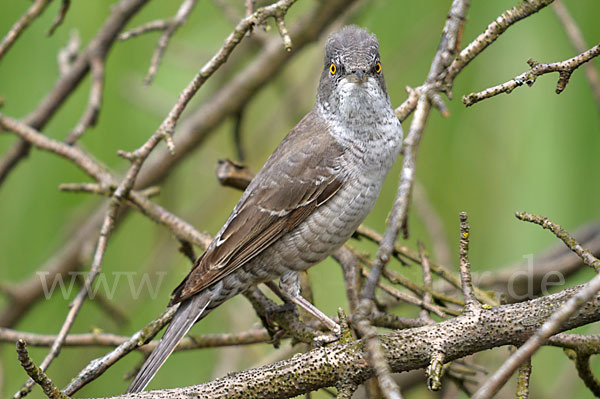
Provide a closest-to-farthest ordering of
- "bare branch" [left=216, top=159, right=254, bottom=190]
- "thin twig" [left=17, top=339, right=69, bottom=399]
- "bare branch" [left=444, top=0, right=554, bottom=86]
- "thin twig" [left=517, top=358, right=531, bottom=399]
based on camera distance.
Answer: "thin twig" [left=17, top=339, right=69, bottom=399]
"thin twig" [left=517, top=358, right=531, bottom=399]
"bare branch" [left=444, top=0, right=554, bottom=86]
"bare branch" [left=216, top=159, right=254, bottom=190]

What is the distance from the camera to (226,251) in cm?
275

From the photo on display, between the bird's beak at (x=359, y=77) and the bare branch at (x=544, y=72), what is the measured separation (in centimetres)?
94

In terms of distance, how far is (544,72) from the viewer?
1.80 m

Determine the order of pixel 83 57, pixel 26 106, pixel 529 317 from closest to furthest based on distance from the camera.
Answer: pixel 529 317
pixel 83 57
pixel 26 106

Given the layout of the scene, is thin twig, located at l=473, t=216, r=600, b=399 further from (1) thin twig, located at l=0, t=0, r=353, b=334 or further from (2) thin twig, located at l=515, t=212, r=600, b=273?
(1) thin twig, located at l=0, t=0, r=353, b=334

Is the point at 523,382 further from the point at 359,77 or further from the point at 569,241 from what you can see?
the point at 359,77

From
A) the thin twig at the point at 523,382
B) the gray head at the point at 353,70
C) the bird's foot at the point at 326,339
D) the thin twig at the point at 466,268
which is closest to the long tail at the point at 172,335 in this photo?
the bird's foot at the point at 326,339

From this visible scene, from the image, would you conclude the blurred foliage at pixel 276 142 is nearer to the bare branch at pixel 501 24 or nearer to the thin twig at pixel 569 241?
the thin twig at pixel 569 241

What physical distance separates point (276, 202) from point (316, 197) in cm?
18

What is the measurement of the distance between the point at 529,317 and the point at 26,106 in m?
3.49

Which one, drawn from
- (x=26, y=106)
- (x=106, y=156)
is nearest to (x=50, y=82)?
(x=26, y=106)

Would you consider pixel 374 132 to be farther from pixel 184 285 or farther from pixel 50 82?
pixel 50 82

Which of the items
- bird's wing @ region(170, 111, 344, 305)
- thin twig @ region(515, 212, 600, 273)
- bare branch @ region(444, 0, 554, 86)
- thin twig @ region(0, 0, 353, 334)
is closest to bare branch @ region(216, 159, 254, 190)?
bird's wing @ region(170, 111, 344, 305)

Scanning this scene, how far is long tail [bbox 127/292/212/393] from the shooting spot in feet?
8.05
